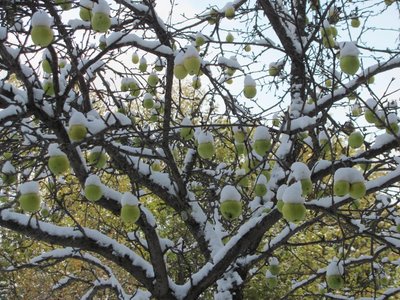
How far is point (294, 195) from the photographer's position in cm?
204

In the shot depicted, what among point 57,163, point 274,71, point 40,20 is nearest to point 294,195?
point 57,163

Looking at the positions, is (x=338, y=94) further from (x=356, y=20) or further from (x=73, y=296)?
(x=73, y=296)

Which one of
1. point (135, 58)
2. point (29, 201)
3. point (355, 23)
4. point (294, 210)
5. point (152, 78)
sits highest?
point (135, 58)

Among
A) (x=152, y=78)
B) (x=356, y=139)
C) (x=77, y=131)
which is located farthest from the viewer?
(x=152, y=78)

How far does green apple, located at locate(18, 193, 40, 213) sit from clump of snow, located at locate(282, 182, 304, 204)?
1196mm

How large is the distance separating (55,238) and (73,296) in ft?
27.4

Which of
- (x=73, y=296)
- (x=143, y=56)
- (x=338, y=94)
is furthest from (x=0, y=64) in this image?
(x=73, y=296)

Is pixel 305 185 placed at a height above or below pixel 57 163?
below

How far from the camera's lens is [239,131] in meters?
2.95

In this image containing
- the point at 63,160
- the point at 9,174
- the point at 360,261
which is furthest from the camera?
the point at 360,261

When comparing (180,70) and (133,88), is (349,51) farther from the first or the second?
(133,88)

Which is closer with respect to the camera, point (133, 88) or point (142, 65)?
point (133, 88)

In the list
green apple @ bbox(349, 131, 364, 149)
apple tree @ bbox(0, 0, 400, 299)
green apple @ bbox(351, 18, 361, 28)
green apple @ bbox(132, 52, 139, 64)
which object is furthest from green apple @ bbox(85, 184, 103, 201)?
green apple @ bbox(351, 18, 361, 28)

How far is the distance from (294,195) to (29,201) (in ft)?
4.13
